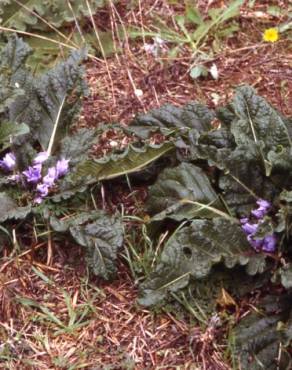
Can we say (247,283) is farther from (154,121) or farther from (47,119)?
(47,119)

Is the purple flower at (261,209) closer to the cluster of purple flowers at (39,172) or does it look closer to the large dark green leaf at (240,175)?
the large dark green leaf at (240,175)

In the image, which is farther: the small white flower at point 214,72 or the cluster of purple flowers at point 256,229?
the small white flower at point 214,72

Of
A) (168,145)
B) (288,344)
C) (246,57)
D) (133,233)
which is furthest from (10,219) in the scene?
(246,57)

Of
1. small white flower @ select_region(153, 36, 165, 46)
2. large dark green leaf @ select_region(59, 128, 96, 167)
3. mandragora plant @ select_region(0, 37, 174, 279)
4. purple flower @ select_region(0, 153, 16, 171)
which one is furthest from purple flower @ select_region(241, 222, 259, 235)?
small white flower @ select_region(153, 36, 165, 46)

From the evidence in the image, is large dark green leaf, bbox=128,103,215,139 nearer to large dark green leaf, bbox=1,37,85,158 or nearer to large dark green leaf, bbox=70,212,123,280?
large dark green leaf, bbox=1,37,85,158

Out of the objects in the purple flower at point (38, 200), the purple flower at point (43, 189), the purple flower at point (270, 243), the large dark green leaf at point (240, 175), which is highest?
the purple flower at point (43, 189)

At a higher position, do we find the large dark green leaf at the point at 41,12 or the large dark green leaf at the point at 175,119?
the large dark green leaf at the point at 41,12

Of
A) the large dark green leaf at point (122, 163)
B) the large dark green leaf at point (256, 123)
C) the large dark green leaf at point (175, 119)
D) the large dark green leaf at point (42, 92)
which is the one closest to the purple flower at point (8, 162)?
the large dark green leaf at point (42, 92)
